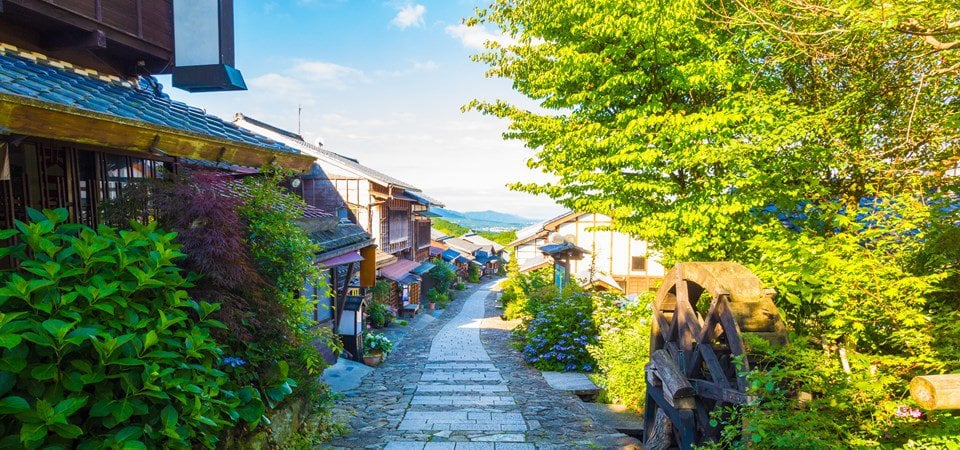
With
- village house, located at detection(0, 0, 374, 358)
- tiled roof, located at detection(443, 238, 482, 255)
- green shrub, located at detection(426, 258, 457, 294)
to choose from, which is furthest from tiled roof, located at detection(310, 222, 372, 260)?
tiled roof, located at detection(443, 238, 482, 255)

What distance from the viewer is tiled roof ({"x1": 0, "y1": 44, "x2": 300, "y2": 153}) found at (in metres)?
3.86

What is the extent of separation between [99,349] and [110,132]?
1768 millimetres

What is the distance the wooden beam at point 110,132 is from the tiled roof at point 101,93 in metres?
0.11

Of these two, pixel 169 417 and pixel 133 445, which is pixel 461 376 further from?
pixel 133 445

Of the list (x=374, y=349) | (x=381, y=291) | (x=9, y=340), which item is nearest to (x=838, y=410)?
(x=9, y=340)

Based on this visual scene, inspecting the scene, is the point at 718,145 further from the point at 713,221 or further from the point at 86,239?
the point at 86,239

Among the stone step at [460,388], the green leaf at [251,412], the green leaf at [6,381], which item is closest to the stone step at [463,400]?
the stone step at [460,388]

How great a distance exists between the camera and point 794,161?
7.10 metres

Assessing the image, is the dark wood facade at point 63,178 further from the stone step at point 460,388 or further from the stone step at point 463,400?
the stone step at point 460,388

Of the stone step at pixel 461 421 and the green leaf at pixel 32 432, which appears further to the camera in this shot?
the stone step at pixel 461 421

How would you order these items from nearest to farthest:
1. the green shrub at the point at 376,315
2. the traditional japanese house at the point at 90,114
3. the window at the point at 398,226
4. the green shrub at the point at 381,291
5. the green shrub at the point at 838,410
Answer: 1. the traditional japanese house at the point at 90,114
2. the green shrub at the point at 838,410
3. the green shrub at the point at 376,315
4. the green shrub at the point at 381,291
5. the window at the point at 398,226

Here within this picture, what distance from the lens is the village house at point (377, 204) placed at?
71.3 feet

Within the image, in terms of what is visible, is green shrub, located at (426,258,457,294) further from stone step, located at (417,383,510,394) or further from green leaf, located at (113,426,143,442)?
green leaf, located at (113,426,143,442)

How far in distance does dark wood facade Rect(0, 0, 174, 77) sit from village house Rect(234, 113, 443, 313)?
12298 mm
